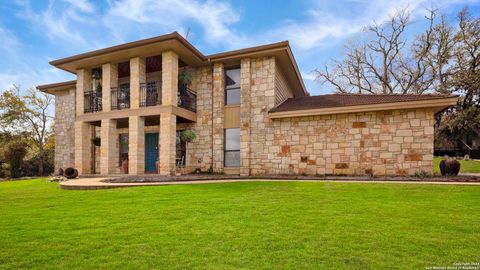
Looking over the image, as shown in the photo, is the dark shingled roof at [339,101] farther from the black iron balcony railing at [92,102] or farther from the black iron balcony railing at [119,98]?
the black iron balcony railing at [92,102]

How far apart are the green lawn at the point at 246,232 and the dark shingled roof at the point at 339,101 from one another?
5.09m

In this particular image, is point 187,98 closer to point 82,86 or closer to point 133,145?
point 133,145

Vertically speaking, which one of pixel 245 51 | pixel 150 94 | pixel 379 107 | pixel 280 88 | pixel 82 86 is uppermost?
pixel 245 51

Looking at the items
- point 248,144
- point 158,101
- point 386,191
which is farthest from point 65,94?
point 386,191

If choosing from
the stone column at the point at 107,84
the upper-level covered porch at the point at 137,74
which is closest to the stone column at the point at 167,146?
the upper-level covered porch at the point at 137,74

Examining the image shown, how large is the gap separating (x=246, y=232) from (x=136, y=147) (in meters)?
9.78

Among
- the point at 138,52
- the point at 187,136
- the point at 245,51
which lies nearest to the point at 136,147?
the point at 187,136

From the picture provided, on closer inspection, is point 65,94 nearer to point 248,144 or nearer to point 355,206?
point 248,144

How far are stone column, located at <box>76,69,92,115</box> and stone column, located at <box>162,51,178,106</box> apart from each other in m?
5.30

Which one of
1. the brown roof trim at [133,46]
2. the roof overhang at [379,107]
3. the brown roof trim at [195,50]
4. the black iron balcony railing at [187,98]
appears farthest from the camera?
the black iron balcony railing at [187,98]

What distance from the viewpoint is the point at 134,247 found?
9.73 ft

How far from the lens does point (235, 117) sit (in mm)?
12492

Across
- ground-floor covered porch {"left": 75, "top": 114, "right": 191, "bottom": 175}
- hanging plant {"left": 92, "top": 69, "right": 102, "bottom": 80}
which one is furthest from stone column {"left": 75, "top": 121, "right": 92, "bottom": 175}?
hanging plant {"left": 92, "top": 69, "right": 102, "bottom": 80}

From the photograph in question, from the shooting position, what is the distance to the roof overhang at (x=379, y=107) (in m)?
9.16
